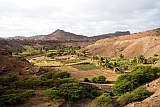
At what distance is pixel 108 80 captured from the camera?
2112 inches

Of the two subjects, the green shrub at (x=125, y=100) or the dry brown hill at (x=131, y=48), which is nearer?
the green shrub at (x=125, y=100)

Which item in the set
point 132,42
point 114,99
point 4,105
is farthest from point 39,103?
point 132,42

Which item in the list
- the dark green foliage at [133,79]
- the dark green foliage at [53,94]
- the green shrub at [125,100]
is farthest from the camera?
the dark green foliage at [133,79]

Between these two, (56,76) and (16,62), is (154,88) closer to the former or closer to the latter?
(56,76)

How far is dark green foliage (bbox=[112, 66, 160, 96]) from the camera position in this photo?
3938cm

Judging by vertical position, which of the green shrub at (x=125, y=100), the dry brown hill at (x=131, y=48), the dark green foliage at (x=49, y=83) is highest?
the dry brown hill at (x=131, y=48)

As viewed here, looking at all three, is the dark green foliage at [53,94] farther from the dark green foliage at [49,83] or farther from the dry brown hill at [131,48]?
the dry brown hill at [131,48]

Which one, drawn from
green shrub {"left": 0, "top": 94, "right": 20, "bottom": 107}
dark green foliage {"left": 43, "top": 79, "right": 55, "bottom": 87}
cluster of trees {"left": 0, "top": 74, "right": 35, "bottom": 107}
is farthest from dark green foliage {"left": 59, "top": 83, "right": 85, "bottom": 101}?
green shrub {"left": 0, "top": 94, "right": 20, "bottom": 107}

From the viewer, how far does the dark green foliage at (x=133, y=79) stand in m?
39.4

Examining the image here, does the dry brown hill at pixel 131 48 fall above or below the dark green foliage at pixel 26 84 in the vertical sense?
above

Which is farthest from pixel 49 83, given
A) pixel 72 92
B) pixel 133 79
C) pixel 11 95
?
pixel 133 79

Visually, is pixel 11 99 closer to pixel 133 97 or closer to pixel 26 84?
pixel 26 84

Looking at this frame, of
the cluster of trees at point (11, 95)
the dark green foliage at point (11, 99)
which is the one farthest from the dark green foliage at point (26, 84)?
the dark green foliage at point (11, 99)

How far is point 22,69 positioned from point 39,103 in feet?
75.3
